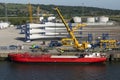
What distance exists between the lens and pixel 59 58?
40094mm

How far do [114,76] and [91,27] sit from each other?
25334 millimetres

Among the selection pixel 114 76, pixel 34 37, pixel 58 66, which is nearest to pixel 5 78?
pixel 58 66

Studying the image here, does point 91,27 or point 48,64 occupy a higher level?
point 91,27

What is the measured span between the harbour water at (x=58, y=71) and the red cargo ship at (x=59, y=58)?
651mm

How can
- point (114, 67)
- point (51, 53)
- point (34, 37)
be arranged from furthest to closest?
point (34, 37) → point (51, 53) → point (114, 67)

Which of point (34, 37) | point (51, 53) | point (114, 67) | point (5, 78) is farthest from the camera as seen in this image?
point (34, 37)

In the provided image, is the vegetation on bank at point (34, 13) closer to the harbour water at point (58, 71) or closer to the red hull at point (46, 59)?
the red hull at point (46, 59)

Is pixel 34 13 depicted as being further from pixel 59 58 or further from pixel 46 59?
pixel 59 58

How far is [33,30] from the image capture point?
188ft

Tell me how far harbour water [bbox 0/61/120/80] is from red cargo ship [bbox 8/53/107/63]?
651 millimetres

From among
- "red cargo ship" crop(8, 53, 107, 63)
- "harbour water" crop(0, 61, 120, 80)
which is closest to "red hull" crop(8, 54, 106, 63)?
"red cargo ship" crop(8, 53, 107, 63)

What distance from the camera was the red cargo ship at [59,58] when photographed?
39.7 metres

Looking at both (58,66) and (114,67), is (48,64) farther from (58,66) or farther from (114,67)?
(114,67)

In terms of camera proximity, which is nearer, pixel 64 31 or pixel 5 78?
pixel 5 78
